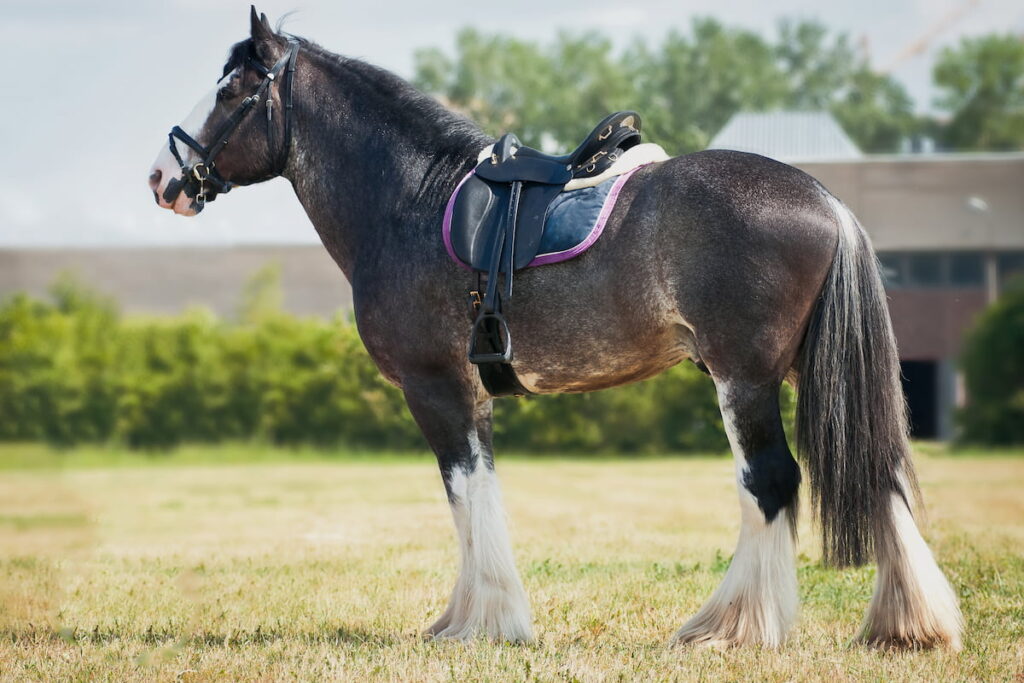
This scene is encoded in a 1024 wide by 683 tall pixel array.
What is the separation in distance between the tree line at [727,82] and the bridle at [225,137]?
44.5 meters

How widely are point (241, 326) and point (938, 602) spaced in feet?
74.6

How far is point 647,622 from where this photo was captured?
6059mm

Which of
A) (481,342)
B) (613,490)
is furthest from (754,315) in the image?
(613,490)

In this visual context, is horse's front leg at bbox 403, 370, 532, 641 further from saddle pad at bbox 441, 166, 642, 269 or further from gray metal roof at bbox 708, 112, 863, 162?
gray metal roof at bbox 708, 112, 863, 162

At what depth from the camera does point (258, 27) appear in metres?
5.88

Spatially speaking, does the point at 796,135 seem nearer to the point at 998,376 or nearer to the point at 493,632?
the point at 998,376

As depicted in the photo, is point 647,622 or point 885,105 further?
point 885,105

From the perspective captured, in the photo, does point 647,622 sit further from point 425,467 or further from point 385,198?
point 425,467

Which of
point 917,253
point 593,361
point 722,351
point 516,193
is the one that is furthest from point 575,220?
point 917,253

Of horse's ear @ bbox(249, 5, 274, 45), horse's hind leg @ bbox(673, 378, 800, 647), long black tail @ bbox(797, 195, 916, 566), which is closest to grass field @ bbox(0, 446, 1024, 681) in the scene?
horse's hind leg @ bbox(673, 378, 800, 647)

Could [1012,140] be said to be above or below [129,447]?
above

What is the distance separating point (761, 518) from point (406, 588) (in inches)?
120

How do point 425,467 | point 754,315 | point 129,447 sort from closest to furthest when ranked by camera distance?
point 754,315 → point 425,467 → point 129,447

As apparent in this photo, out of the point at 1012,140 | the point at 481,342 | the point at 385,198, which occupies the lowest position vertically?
the point at 481,342
